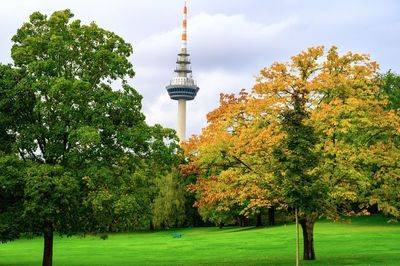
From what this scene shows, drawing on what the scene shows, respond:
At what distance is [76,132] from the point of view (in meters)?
28.1

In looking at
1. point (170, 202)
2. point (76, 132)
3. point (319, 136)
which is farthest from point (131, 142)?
point (170, 202)

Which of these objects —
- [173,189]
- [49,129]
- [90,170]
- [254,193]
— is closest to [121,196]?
[90,170]

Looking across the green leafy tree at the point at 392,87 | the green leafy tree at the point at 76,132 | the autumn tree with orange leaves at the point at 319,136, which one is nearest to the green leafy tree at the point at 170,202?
the green leafy tree at the point at 392,87

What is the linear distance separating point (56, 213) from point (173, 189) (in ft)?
241

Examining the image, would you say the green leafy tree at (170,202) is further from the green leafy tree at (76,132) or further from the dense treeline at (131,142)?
the green leafy tree at (76,132)

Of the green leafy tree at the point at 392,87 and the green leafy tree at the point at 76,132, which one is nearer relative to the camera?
the green leafy tree at the point at 76,132

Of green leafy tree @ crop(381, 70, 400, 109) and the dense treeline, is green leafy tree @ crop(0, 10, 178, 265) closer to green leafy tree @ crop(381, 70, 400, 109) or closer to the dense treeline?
the dense treeline

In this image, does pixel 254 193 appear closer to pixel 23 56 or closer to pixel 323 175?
pixel 323 175

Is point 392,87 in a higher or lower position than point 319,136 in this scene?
higher

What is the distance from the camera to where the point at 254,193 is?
3291 centimetres

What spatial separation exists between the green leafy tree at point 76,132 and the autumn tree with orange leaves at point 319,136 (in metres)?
4.34

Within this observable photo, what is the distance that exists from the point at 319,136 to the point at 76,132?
494 inches

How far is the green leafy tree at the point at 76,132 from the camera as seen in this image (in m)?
28.1

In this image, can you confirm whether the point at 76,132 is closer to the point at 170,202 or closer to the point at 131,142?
the point at 131,142
